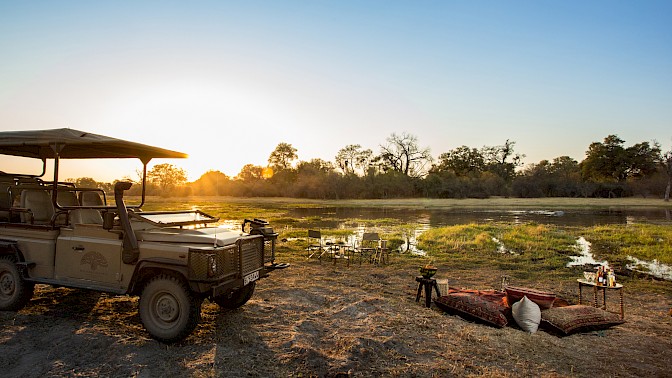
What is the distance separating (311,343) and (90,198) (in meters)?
5.10

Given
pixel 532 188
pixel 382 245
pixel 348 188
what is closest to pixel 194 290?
pixel 382 245

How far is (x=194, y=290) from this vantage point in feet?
18.3

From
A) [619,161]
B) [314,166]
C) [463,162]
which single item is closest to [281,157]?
[314,166]

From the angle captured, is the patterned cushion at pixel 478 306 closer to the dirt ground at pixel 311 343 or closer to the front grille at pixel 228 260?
the dirt ground at pixel 311 343

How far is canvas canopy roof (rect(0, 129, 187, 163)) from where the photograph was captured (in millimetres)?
6551

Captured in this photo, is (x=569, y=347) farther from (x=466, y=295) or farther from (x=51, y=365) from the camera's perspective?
(x=51, y=365)

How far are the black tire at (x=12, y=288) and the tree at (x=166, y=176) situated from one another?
71.8 metres

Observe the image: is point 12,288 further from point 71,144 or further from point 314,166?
point 314,166

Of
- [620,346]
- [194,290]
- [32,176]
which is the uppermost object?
[32,176]

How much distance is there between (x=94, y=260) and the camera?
6.30 m

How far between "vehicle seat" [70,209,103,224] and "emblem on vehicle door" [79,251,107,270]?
2.42 ft

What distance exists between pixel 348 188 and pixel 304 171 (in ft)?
36.6

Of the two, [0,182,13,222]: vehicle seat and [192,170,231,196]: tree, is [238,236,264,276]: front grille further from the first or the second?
[192,170,231,196]: tree

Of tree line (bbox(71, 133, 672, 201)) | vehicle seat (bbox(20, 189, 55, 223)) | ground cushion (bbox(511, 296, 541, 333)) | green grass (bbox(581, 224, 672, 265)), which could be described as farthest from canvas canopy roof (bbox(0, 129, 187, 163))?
tree line (bbox(71, 133, 672, 201))
